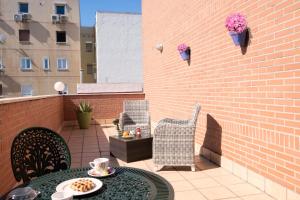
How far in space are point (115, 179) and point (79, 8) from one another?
26.2 m

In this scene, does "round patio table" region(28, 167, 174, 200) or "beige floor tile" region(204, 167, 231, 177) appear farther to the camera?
"beige floor tile" region(204, 167, 231, 177)

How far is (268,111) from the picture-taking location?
3203mm

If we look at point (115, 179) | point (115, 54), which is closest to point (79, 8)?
point (115, 54)

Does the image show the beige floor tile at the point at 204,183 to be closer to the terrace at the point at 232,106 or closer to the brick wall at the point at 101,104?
the terrace at the point at 232,106

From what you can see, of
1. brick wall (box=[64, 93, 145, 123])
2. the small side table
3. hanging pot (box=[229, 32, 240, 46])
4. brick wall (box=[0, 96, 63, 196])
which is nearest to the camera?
brick wall (box=[0, 96, 63, 196])

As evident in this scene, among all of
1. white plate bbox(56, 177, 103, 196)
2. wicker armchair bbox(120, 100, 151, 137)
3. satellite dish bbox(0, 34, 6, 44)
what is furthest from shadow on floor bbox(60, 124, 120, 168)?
satellite dish bbox(0, 34, 6, 44)

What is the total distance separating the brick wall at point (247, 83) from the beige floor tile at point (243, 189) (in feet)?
0.74

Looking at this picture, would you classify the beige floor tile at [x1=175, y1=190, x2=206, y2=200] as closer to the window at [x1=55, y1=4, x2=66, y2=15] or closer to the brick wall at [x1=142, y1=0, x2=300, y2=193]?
the brick wall at [x1=142, y1=0, x2=300, y2=193]

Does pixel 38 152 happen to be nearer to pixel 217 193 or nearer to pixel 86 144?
pixel 217 193

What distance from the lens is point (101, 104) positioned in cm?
1041

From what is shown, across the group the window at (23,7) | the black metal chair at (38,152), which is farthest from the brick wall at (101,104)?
the window at (23,7)

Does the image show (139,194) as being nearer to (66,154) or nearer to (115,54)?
(66,154)

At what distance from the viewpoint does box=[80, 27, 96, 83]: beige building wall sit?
28219 mm

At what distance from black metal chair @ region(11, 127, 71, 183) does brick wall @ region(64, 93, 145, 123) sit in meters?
7.92
